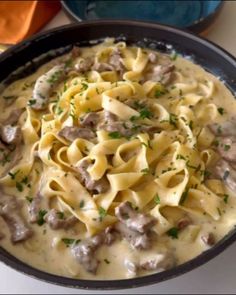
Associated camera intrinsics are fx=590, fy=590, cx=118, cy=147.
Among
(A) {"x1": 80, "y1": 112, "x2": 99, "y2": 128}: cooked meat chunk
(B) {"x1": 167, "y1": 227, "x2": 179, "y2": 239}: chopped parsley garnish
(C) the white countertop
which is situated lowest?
(C) the white countertop

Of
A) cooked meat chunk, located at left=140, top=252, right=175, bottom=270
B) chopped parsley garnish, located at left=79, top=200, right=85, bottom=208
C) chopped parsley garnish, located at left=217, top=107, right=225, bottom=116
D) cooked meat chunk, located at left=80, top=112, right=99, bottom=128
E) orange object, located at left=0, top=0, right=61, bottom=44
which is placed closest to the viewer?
cooked meat chunk, located at left=140, top=252, right=175, bottom=270

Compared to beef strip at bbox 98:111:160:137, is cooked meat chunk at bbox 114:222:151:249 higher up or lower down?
lower down

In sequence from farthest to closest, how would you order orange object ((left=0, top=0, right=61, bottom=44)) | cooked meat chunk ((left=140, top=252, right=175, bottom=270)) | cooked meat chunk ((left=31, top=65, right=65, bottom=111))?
orange object ((left=0, top=0, right=61, bottom=44)) → cooked meat chunk ((left=31, top=65, right=65, bottom=111)) → cooked meat chunk ((left=140, top=252, right=175, bottom=270))

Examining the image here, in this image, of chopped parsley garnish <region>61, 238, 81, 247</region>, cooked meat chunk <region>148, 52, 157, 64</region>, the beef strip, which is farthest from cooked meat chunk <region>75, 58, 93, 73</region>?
chopped parsley garnish <region>61, 238, 81, 247</region>

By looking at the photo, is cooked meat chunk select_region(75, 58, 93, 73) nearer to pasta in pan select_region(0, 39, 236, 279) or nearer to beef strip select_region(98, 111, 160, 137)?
pasta in pan select_region(0, 39, 236, 279)

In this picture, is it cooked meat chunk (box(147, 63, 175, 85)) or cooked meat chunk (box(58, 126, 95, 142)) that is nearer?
cooked meat chunk (box(58, 126, 95, 142))

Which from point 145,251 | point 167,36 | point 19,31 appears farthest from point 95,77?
point 145,251

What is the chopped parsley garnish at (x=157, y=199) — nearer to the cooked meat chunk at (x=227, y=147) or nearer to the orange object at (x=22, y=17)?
the cooked meat chunk at (x=227, y=147)

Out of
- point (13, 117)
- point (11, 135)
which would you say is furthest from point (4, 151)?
point (13, 117)

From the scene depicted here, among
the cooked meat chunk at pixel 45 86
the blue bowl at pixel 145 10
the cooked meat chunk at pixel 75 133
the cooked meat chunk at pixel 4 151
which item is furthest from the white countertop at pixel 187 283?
the blue bowl at pixel 145 10
